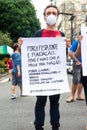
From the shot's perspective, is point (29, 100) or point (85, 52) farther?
point (29, 100)

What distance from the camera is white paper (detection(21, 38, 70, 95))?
6547 millimetres

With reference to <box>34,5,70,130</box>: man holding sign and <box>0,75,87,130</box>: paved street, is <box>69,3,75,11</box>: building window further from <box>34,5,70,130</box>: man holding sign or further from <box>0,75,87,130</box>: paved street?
<box>34,5,70,130</box>: man holding sign

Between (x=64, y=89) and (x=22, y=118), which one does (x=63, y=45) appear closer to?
(x=64, y=89)

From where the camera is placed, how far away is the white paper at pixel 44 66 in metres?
6.55

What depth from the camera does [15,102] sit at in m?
11.6

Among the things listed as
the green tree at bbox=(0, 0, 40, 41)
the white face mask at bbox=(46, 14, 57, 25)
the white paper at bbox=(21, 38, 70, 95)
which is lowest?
the green tree at bbox=(0, 0, 40, 41)

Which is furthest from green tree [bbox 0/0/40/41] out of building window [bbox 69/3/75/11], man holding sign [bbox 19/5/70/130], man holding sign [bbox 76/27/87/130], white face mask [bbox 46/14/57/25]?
white face mask [bbox 46/14/57/25]

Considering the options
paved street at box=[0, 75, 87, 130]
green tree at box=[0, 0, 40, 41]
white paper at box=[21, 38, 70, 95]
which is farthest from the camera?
green tree at box=[0, 0, 40, 41]

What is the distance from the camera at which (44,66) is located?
260 inches

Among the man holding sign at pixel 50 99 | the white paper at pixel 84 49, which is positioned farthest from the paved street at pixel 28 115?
the white paper at pixel 84 49

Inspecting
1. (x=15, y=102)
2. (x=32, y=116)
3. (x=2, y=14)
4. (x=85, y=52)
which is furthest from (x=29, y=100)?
(x=2, y=14)

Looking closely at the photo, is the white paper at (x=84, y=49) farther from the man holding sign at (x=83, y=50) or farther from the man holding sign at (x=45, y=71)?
the man holding sign at (x=45, y=71)

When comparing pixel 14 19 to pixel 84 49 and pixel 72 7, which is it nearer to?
pixel 72 7

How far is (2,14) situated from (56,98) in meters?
57.5
